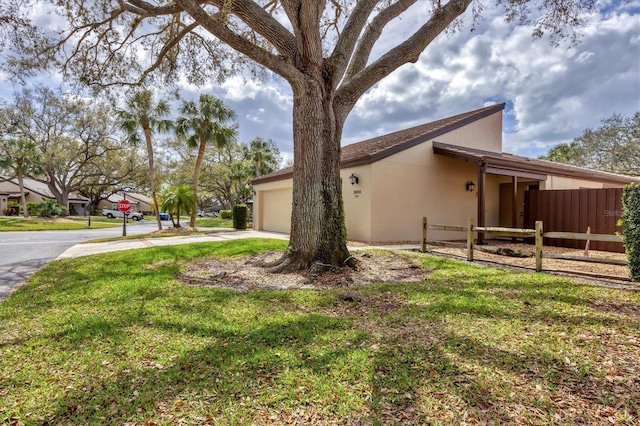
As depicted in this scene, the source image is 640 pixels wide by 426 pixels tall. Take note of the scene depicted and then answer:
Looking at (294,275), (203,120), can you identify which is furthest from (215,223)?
(294,275)

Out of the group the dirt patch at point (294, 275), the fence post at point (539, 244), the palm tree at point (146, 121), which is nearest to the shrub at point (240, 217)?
the palm tree at point (146, 121)

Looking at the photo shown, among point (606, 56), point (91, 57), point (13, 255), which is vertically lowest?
point (13, 255)

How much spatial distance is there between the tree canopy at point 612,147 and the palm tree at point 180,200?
2864 cm

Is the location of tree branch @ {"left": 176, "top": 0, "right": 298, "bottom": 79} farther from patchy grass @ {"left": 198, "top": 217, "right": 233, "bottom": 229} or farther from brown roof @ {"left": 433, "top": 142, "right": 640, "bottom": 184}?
patchy grass @ {"left": 198, "top": 217, "right": 233, "bottom": 229}

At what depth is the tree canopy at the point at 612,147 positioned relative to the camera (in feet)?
71.9

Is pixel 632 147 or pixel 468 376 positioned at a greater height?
pixel 632 147

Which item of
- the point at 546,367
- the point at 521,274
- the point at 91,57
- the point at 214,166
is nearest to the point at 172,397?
the point at 546,367

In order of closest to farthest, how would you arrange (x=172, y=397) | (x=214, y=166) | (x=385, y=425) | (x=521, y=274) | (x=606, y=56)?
(x=385, y=425) < (x=172, y=397) < (x=521, y=274) < (x=606, y=56) < (x=214, y=166)

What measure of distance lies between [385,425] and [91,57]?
1152cm

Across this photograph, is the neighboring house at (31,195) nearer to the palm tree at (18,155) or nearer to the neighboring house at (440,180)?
the palm tree at (18,155)

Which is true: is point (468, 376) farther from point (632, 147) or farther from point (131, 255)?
point (632, 147)

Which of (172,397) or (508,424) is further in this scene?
(172,397)

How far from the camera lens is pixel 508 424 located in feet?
6.45

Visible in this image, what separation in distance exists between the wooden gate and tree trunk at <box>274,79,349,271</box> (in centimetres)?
869
